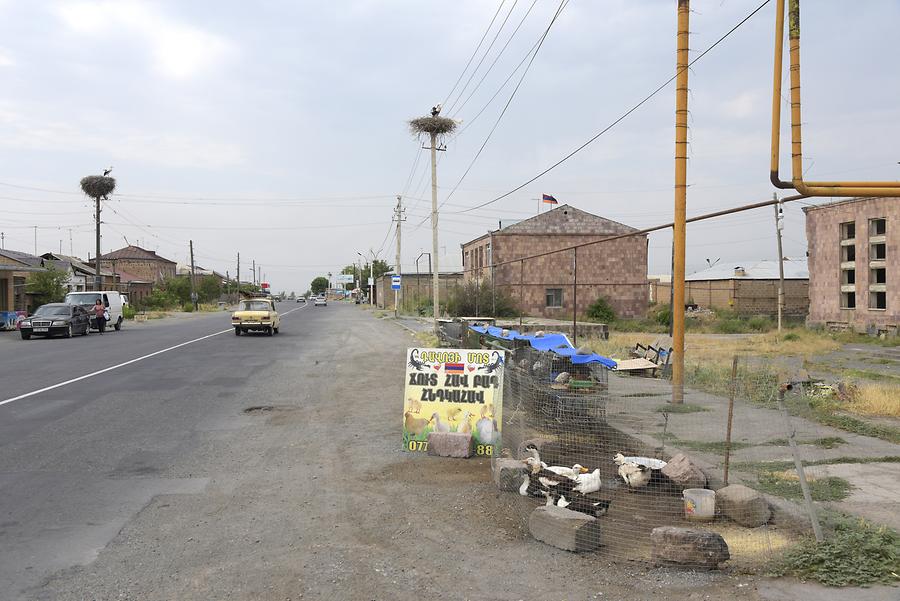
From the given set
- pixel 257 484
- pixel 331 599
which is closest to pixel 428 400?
pixel 257 484

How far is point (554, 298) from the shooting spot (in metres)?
47.9

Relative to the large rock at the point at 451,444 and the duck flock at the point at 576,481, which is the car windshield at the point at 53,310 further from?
the duck flock at the point at 576,481

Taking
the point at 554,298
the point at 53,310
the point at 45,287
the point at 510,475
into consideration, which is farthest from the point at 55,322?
the point at 554,298

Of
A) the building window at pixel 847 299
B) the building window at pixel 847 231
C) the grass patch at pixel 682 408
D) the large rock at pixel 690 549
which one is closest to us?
the large rock at pixel 690 549

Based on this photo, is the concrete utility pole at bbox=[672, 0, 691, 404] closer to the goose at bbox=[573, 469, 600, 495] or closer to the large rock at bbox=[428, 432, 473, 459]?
the large rock at bbox=[428, 432, 473, 459]

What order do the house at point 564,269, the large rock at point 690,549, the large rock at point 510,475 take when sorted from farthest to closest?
the house at point 564,269 < the large rock at point 510,475 < the large rock at point 690,549

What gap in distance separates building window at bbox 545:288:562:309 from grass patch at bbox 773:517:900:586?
140 feet

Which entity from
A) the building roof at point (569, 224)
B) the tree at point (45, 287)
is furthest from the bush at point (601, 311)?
the tree at point (45, 287)

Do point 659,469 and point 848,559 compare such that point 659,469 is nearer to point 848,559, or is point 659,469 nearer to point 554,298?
point 848,559

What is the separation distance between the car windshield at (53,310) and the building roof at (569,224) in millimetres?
28283

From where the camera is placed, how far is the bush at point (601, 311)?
149 ft

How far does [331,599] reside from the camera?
4285mm

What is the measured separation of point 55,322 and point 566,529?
102ft

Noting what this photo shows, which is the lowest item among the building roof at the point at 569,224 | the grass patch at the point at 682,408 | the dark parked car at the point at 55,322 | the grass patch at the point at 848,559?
the grass patch at the point at 848,559
